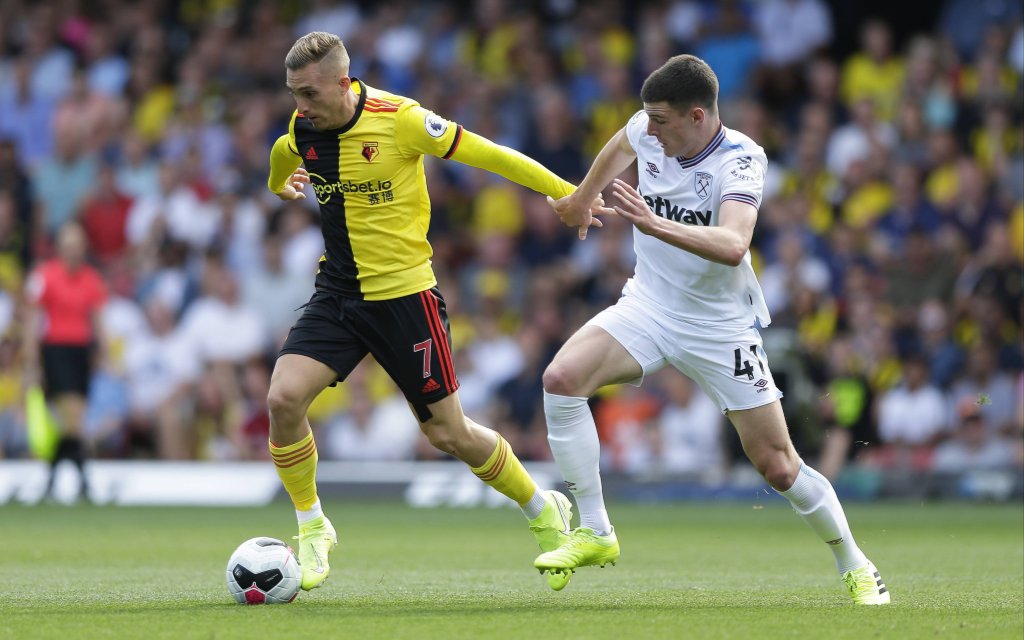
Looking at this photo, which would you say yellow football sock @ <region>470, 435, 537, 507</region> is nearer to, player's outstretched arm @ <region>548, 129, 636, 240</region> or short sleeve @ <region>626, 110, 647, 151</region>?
player's outstretched arm @ <region>548, 129, 636, 240</region>

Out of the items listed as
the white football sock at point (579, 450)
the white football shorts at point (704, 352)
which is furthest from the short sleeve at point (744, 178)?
the white football sock at point (579, 450)

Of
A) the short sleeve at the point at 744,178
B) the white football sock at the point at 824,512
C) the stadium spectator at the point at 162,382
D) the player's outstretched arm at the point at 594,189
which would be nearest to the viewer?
the short sleeve at the point at 744,178

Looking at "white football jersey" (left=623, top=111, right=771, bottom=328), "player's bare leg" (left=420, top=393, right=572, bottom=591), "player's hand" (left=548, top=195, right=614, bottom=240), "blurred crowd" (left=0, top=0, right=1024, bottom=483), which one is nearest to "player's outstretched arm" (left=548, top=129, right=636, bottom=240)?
"player's hand" (left=548, top=195, right=614, bottom=240)

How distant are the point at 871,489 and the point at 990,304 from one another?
2.13 metres

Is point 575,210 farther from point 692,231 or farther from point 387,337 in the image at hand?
point 387,337

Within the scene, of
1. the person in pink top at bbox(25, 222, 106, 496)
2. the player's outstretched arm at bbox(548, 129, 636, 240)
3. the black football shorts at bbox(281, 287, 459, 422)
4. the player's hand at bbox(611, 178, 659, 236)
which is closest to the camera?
the player's hand at bbox(611, 178, 659, 236)

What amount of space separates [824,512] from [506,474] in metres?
1.60

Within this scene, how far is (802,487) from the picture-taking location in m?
7.28

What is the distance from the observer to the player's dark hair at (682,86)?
7.09 meters

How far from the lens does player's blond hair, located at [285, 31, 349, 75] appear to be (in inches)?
290

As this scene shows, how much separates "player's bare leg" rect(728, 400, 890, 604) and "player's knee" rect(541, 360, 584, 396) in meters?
0.72

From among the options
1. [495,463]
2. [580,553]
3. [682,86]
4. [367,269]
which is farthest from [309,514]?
[682,86]

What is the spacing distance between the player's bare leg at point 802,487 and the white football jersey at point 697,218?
0.49 metres

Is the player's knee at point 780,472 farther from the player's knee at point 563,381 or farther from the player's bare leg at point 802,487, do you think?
the player's knee at point 563,381
